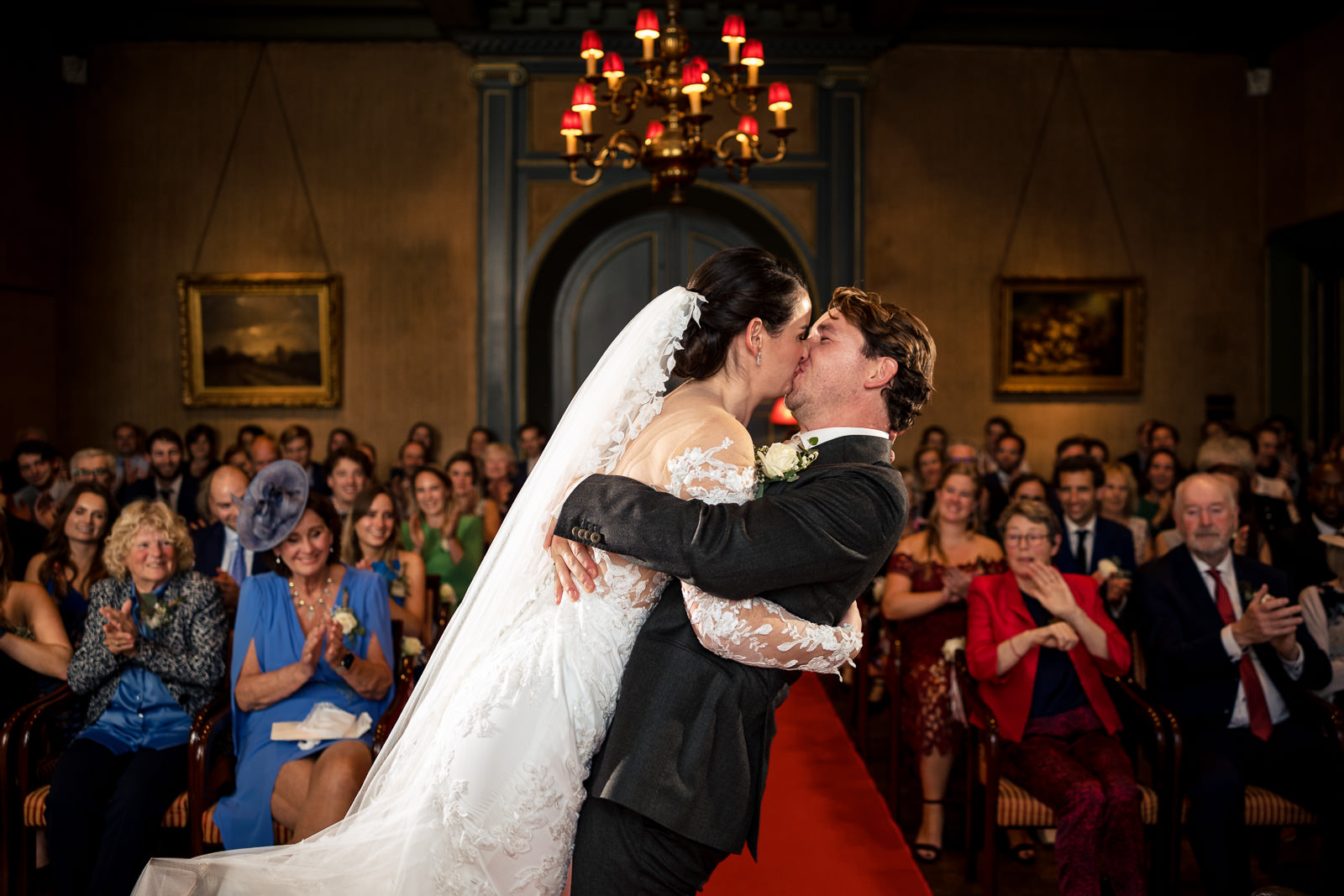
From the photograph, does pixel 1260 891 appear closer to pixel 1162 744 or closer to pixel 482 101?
pixel 1162 744

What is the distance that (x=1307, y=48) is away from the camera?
916cm

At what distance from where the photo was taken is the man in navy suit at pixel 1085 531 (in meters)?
5.14

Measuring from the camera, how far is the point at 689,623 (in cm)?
183

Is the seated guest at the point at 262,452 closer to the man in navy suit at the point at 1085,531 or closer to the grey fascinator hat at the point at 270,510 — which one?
the grey fascinator hat at the point at 270,510

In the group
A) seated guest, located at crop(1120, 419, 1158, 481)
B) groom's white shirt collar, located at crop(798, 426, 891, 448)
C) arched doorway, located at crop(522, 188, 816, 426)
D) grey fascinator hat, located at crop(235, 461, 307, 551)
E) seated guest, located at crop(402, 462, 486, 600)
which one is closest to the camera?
groom's white shirt collar, located at crop(798, 426, 891, 448)

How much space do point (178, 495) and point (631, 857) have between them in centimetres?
702

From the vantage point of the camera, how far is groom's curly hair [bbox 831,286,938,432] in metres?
1.95

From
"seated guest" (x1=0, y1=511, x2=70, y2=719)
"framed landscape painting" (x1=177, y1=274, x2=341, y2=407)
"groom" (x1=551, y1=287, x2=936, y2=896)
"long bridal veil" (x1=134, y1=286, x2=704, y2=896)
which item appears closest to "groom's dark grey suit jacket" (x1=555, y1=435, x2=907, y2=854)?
"groom" (x1=551, y1=287, x2=936, y2=896)

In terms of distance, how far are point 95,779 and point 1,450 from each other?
22.7ft

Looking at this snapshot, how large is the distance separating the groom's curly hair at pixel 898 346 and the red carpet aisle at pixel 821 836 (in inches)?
60.6

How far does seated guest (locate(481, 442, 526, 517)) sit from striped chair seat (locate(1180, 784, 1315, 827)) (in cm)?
501

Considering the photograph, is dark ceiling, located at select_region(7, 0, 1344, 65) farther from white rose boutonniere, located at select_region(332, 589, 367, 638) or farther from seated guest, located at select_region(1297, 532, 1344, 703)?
white rose boutonniere, located at select_region(332, 589, 367, 638)

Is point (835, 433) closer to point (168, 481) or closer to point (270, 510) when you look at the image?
point (270, 510)

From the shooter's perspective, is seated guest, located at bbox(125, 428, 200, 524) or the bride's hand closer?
the bride's hand
